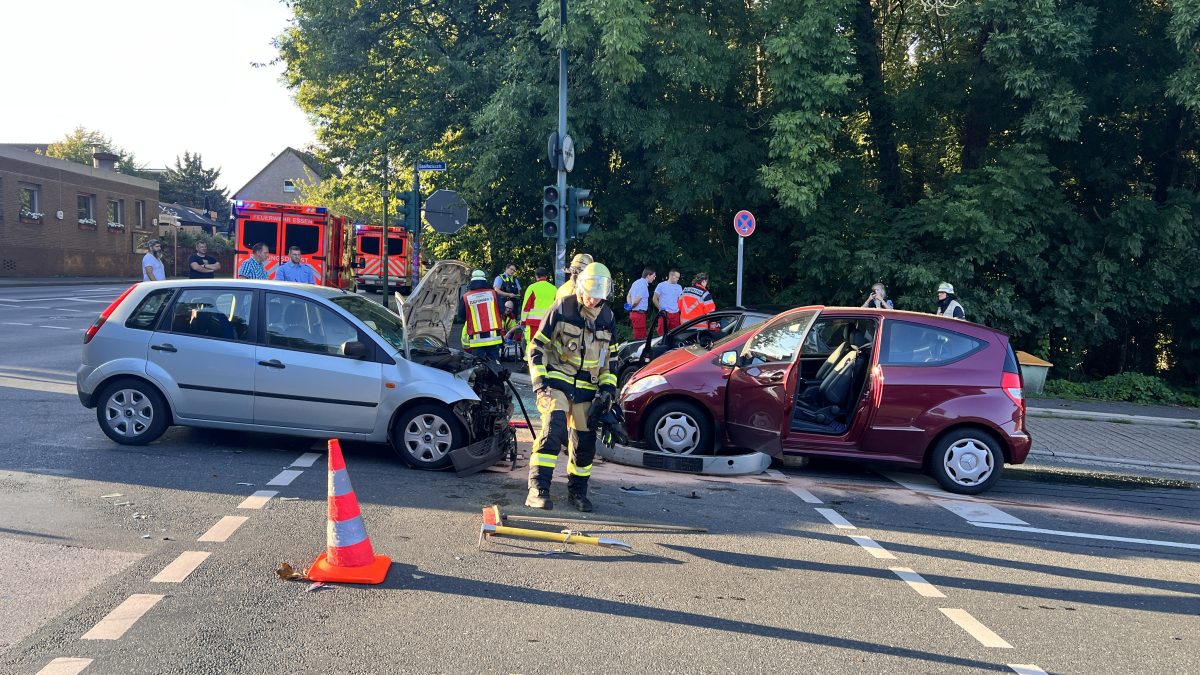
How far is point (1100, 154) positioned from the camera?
1708cm

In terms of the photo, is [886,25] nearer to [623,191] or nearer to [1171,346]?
[623,191]

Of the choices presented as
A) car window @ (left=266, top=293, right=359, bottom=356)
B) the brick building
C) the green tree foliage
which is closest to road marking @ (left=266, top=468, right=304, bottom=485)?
car window @ (left=266, top=293, right=359, bottom=356)

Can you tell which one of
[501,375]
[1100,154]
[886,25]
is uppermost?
[886,25]

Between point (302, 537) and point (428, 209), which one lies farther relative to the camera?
point (428, 209)

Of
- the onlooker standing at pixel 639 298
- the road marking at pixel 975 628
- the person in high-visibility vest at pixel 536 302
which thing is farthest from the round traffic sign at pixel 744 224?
the road marking at pixel 975 628

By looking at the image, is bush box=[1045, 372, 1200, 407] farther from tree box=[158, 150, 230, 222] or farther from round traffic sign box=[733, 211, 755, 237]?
tree box=[158, 150, 230, 222]

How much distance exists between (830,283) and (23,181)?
39.3 metres

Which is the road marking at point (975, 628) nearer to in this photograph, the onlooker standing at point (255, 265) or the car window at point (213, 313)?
the car window at point (213, 313)

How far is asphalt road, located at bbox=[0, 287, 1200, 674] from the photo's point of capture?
161 inches

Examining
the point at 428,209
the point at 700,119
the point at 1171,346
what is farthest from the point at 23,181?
the point at 1171,346

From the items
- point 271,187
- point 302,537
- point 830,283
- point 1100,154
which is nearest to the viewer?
point 302,537

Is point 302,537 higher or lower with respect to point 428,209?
lower

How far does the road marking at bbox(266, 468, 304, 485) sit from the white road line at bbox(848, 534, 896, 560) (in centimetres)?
425

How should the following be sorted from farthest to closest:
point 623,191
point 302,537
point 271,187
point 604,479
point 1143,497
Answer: point 271,187 → point 623,191 → point 1143,497 → point 604,479 → point 302,537
